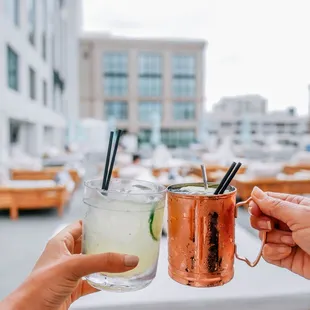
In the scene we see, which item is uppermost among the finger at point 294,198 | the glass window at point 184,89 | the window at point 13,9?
the glass window at point 184,89

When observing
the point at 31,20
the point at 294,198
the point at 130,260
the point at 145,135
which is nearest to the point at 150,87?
the point at 145,135

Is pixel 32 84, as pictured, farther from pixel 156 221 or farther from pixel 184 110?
pixel 184 110

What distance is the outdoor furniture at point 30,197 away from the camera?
4.99 m

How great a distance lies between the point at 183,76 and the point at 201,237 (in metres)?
27.0

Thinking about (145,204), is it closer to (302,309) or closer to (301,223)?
(301,223)

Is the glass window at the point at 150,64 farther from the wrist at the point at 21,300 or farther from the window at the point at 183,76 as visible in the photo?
the wrist at the point at 21,300

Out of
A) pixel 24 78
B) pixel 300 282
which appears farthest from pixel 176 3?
pixel 300 282

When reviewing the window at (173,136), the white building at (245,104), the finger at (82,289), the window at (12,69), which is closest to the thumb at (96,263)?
the finger at (82,289)

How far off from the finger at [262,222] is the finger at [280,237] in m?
0.08

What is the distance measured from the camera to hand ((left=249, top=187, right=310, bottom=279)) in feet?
2.87

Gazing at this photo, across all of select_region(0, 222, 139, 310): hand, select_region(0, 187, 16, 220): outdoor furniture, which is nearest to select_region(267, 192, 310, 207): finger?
select_region(0, 222, 139, 310): hand

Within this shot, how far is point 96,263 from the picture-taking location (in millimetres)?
721

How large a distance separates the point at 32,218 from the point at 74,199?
1.41 m

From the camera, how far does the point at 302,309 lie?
4.44 feet
